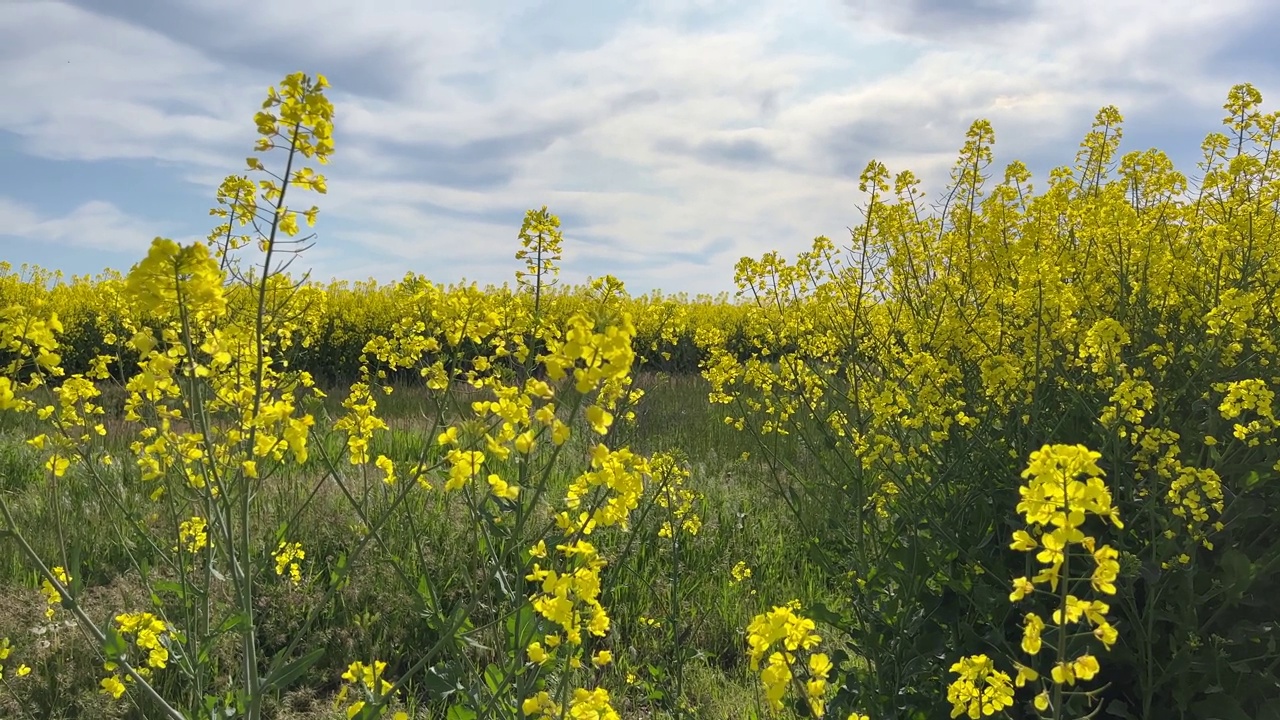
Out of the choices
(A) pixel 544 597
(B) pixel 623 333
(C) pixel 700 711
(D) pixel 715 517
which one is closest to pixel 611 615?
(C) pixel 700 711

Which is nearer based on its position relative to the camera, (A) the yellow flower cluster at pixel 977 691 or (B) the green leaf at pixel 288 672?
(A) the yellow flower cluster at pixel 977 691

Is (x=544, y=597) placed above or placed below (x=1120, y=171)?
below

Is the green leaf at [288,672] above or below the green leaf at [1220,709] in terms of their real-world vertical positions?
above

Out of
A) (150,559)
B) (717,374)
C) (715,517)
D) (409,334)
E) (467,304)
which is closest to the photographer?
(467,304)

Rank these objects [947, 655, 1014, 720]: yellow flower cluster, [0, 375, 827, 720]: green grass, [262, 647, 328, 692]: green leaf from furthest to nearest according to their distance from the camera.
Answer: [0, 375, 827, 720]: green grass → [262, 647, 328, 692]: green leaf → [947, 655, 1014, 720]: yellow flower cluster

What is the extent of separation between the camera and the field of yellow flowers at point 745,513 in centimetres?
198

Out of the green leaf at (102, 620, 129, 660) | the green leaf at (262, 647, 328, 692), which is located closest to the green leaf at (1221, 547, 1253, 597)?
the green leaf at (262, 647, 328, 692)

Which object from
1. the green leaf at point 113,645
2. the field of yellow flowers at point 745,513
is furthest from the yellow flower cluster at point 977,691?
the green leaf at point 113,645

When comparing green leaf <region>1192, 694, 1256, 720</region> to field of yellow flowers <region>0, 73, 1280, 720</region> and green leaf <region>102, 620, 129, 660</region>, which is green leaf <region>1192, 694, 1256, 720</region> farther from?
green leaf <region>102, 620, 129, 660</region>

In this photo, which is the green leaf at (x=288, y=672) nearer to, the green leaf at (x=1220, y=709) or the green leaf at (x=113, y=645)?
the green leaf at (x=113, y=645)

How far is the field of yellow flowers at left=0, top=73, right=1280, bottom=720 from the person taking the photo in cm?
198

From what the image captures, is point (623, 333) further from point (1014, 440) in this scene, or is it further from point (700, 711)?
point (700, 711)

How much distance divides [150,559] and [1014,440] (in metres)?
4.55

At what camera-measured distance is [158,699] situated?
1894 millimetres
